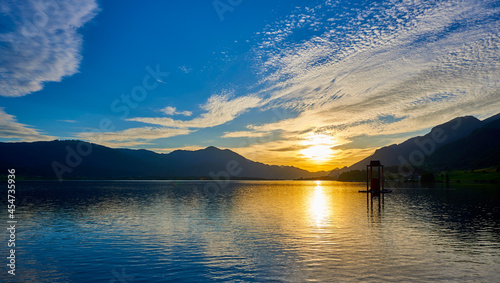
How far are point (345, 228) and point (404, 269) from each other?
18218mm

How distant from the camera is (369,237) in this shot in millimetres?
33312

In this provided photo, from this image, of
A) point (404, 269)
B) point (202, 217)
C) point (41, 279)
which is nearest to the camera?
point (41, 279)

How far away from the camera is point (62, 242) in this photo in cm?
3122

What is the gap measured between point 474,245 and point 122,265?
107 feet

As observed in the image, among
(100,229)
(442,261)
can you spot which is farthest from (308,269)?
(100,229)

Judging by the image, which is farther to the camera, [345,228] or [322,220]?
[322,220]

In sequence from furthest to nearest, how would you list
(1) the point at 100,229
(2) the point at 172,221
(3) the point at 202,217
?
(3) the point at 202,217 < (2) the point at 172,221 < (1) the point at 100,229

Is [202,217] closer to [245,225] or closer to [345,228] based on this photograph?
[245,225]

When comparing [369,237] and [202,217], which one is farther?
[202,217]

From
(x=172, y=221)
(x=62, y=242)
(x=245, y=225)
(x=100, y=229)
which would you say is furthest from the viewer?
(x=172, y=221)

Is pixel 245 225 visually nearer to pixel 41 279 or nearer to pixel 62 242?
pixel 62 242

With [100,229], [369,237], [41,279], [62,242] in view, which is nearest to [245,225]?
[369,237]

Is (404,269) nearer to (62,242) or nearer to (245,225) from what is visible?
(245,225)

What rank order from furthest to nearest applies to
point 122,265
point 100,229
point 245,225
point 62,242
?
point 245,225, point 100,229, point 62,242, point 122,265
